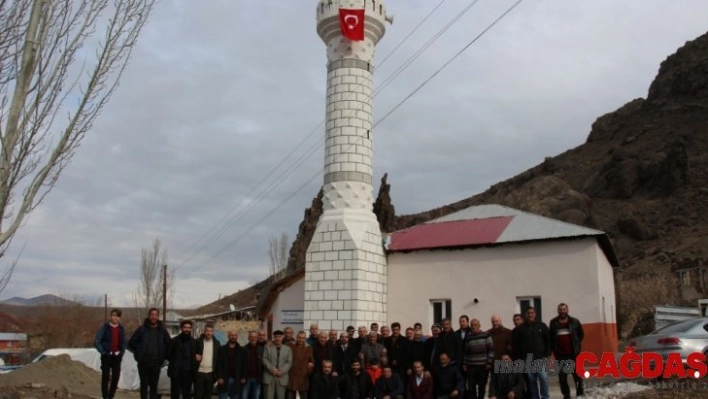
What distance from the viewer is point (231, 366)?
1073cm

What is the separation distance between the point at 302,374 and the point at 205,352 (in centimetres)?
170

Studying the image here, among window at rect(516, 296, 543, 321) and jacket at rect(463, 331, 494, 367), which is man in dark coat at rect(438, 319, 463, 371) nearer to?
jacket at rect(463, 331, 494, 367)

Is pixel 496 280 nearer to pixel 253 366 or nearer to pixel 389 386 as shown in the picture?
pixel 389 386

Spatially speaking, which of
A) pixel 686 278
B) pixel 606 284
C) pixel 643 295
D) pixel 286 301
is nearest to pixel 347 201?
pixel 286 301

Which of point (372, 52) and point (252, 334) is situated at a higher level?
point (372, 52)

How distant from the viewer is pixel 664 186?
2477 inches

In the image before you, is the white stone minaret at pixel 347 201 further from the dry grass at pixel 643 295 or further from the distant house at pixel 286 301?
the dry grass at pixel 643 295

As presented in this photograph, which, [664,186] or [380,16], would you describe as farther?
[664,186]

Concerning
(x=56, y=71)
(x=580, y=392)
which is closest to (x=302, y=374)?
(x=580, y=392)

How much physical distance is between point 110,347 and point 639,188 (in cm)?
6448

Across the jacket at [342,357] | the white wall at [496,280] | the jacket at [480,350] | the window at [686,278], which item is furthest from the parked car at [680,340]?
the window at [686,278]

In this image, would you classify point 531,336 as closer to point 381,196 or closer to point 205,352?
point 205,352

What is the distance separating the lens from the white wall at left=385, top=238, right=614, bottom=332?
53.2 ft

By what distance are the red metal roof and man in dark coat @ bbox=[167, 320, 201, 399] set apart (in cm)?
944
